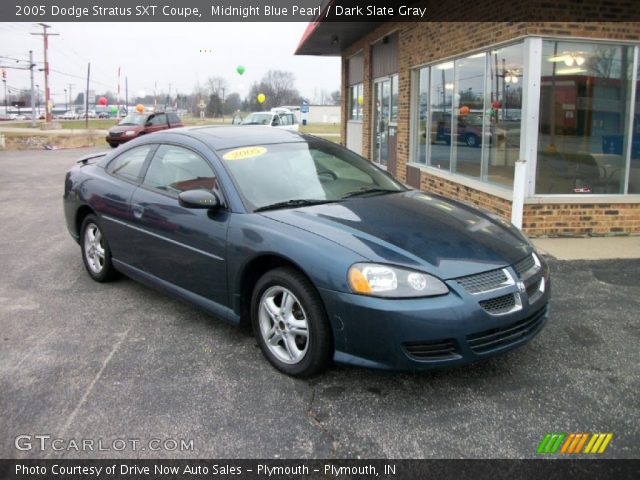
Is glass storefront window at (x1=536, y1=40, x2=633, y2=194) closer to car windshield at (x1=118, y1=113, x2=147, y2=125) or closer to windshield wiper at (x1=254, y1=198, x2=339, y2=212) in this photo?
windshield wiper at (x1=254, y1=198, x2=339, y2=212)

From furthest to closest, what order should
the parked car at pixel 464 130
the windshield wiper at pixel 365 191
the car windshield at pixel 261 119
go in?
the car windshield at pixel 261 119 < the parked car at pixel 464 130 < the windshield wiper at pixel 365 191

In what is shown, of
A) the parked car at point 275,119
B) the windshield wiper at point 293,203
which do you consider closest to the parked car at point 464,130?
the windshield wiper at point 293,203

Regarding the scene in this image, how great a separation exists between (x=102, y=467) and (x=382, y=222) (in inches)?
80.2

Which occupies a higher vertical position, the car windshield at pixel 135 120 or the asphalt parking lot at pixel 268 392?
the car windshield at pixel 135 120

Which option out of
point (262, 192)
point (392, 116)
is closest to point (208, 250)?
point (262, 192)

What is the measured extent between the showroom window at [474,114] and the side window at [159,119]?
17586mm

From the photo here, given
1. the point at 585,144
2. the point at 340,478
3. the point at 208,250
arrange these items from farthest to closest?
the point at 585,144 < the point at 208,250 < the point at 340,478

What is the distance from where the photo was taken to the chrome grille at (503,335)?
306 cm

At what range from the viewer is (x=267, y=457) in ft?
8.82

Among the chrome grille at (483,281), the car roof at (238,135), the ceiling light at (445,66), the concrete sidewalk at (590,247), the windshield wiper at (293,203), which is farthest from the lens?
the ceiling light at (445,66)

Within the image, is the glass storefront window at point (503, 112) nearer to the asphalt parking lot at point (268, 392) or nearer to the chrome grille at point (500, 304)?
the asphalt parking lot at point (268, 392)

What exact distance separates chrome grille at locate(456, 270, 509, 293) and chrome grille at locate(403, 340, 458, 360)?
1.04ft

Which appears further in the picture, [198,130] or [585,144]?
[585,144]

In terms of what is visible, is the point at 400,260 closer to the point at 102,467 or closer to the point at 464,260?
the point at 464,260
